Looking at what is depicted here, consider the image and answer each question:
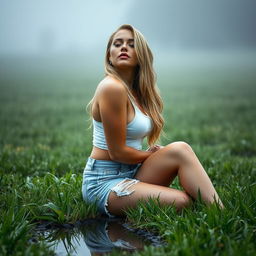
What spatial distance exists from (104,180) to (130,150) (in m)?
0.36

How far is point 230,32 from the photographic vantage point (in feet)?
314

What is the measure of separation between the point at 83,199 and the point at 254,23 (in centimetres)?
8249

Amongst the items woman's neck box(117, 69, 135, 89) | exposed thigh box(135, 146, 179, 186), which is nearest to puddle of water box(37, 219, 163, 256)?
exposed thigh box(135, 146, 179, 186)

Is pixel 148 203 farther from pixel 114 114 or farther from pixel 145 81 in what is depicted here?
pixel 145 81

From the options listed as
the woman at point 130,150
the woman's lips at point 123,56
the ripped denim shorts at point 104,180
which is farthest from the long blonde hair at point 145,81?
the ripped denim shorts at point 104,180

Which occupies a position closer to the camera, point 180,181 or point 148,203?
point 148,203

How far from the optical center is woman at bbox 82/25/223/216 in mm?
3354

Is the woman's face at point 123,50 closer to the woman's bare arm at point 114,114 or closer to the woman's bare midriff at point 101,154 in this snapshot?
the woman's bare arm at point 114,114

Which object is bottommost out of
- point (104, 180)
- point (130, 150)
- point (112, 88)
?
point (104, 180)

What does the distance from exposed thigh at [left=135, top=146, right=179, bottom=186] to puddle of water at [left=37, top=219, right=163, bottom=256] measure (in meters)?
0.46

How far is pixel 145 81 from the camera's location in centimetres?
378

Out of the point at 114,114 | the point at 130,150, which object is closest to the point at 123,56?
the point at 114,114

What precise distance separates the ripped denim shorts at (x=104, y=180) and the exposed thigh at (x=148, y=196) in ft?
0.15

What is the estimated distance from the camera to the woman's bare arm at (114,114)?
334 cm
